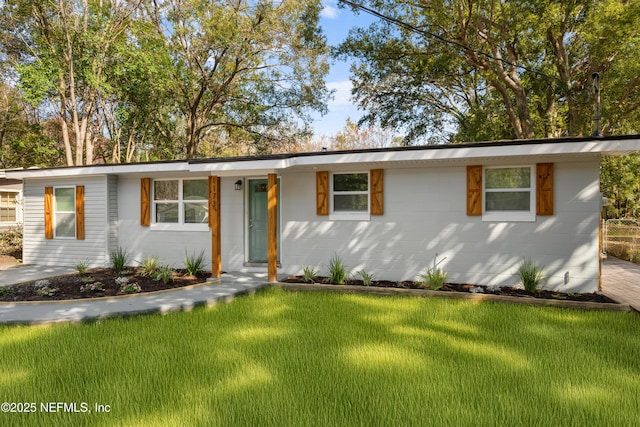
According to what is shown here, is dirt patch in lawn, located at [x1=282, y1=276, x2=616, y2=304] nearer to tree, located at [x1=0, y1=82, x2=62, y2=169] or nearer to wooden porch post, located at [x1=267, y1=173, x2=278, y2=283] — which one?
wooden porch post, located at [x1=267, y1=173, x2=278, y2=283]

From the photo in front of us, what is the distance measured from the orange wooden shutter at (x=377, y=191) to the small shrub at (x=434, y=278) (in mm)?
1515

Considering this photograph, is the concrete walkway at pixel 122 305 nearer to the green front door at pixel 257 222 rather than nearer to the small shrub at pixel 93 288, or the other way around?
the small shrub at pixel 93 288

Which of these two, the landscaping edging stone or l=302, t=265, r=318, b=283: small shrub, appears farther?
l=302, t=265, r=318, b=283: small shrub

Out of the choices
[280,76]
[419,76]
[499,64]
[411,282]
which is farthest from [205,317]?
[280,76]

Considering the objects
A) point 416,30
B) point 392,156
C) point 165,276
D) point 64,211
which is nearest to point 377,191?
point 392,156

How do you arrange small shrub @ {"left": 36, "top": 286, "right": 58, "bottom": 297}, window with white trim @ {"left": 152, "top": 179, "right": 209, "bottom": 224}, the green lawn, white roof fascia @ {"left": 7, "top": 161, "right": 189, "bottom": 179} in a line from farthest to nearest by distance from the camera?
window with white trim @ {"left": 152, "top": 179, "right": 209, "bottom": 224} < white roof fascia @ {"left": 7, "top": 161, "right": 189, "bottom": 179} < small shrub @ {"left": 36, "top": 286, "right": 58, "bottom": 297} < the green lawn

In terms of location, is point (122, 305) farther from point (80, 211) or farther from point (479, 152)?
point (479, 152)

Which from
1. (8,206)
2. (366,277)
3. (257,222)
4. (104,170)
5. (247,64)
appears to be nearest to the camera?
(366,277)

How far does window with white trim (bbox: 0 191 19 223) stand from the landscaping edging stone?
15404 mm

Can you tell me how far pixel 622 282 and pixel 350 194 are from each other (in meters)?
5.80

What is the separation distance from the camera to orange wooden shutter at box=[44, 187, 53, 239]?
1040 centimetres

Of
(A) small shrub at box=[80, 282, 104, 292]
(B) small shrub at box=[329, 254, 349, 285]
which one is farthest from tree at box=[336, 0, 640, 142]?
(A) small shrub at box=[80, 282, 104, 292]

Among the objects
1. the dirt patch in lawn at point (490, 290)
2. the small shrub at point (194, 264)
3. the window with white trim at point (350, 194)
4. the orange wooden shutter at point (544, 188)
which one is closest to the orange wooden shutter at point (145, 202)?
the small shrub at point (194, 264)

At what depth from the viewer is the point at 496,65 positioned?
12.8 m
